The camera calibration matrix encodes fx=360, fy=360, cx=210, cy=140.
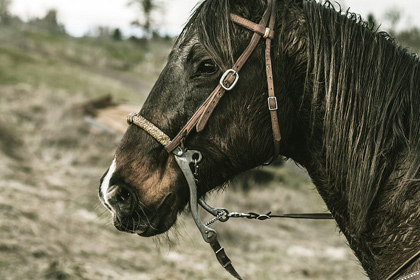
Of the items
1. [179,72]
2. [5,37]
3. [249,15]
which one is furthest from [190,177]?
[5,37]

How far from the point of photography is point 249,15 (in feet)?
6.96

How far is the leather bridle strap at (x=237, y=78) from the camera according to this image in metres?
2.00

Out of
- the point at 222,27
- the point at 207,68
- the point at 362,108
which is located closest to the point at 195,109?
the point at 207,68

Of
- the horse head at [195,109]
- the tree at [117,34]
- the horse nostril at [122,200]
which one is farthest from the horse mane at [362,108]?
the tree at [117,34]

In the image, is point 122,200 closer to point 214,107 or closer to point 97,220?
point 214,107

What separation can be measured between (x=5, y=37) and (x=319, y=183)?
40.4m

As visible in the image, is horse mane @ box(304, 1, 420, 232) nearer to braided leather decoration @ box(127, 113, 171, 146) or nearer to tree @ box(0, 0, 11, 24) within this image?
braided leather decoration @ box(127, 113, 171, 146)

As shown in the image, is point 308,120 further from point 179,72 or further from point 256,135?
point 179,72

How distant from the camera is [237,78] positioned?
6.62ft

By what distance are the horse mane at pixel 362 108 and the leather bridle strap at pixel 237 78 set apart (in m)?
0.21

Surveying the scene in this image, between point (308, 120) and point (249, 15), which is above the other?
point (249, 15)

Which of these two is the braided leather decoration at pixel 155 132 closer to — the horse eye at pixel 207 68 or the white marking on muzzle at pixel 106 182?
the white marking on muzzle at pixel 106 182

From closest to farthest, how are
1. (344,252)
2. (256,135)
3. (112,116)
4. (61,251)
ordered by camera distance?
1. (256,135)
2. (61,251)
3. (344,252)
4. (112,116)

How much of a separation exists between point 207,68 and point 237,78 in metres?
0.19
